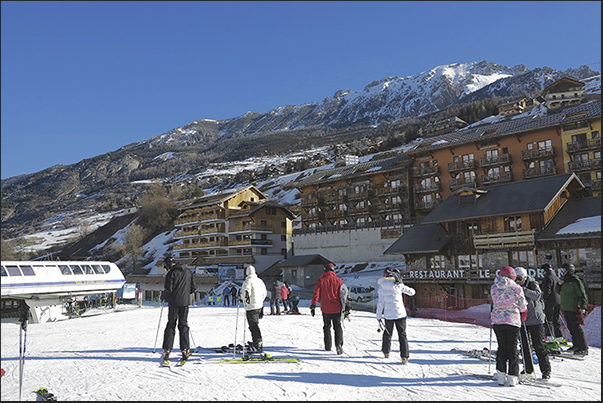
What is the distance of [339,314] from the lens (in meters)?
10.0

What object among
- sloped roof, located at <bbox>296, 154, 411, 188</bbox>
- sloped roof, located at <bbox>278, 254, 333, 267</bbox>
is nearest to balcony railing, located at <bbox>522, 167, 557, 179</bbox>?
sloped roof, located at <bbox>296, 154, 411, 188</bbox>

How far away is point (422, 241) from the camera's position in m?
37.7

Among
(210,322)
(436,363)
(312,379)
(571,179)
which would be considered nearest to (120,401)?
(312,379)

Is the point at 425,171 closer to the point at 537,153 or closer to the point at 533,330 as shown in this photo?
the point at 537,153

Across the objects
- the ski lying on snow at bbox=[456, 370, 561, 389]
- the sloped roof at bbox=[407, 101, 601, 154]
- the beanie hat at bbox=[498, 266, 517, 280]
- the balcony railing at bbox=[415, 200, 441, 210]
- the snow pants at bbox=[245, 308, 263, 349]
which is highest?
the sloped roof at bbox=[407, 101, 601, 154]

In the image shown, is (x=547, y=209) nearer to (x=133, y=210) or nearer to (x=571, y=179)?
(x=571, y=179)

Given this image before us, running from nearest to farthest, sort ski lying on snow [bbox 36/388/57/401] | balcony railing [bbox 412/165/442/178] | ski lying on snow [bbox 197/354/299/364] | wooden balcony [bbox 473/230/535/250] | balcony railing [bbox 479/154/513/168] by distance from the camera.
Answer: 1. ski lying on snow [bbox 36/388/57/401]
2. ski lying on snow [bbox 197/354/299/364]
3. wooden balcony [bbox 473/230/535/250]
4. balcony railing [bbox 479/154/513/168]
5. balcony railing [bbox 412/165/442/178]

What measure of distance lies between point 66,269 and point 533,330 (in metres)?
31.6

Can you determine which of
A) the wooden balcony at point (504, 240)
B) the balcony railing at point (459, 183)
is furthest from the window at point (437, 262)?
the balcony railing at point (459, 183)

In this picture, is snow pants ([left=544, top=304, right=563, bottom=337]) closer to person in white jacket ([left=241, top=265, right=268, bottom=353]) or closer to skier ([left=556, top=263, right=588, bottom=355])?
skier ([left=556, top=263, right=588, bottom=355])

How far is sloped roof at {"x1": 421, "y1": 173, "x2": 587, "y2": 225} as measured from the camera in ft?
104

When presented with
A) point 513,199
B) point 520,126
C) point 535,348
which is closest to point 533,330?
point 535,348

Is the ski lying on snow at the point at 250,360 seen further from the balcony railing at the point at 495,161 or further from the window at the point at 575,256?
the balcony railing at the point at 495,161

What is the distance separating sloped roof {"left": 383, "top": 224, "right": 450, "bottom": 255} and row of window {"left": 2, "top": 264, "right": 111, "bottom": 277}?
23.2 m
